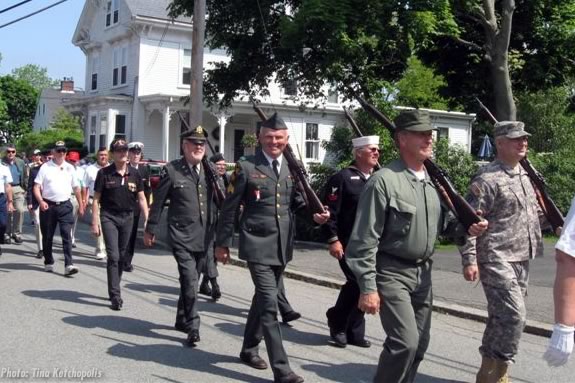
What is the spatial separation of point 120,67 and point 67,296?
92.2 ft

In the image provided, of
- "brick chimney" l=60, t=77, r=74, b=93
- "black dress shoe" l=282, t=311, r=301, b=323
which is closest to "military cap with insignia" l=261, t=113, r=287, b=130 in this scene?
"black dress shoe" l=282, t=311, r=301, b=323

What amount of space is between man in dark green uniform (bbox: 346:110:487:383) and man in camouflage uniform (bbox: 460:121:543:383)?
778mm

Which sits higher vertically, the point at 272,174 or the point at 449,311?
the point at 272,174

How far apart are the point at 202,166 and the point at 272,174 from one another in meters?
1.65

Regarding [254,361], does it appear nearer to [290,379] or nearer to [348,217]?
[290,379]

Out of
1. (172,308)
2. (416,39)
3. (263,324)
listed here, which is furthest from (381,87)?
(263,324)

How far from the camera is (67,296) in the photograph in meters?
9.16

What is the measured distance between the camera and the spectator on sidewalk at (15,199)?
15.2 meters

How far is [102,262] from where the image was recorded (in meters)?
12.6

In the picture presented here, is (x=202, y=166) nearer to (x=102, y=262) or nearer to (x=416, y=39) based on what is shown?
(x=102, y=262)

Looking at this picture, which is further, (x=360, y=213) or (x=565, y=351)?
(x=360, y=213)

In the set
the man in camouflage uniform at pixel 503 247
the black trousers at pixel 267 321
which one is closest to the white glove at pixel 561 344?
the man in camouflage uniform at pixel 503 247

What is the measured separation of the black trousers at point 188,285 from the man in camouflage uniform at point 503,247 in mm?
2749

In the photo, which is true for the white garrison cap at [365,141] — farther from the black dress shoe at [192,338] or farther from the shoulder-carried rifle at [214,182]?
the black dress shoe at [192,338]
